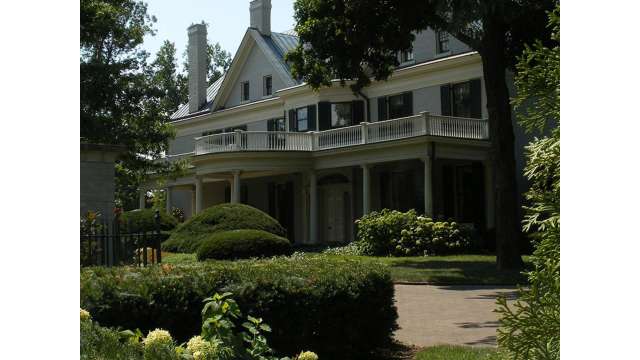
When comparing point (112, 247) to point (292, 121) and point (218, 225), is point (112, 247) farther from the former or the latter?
point (292, 121)

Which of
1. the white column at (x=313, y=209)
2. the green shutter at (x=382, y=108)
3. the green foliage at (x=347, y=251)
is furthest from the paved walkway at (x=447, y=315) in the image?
the green shutter at (x=382, y=108)

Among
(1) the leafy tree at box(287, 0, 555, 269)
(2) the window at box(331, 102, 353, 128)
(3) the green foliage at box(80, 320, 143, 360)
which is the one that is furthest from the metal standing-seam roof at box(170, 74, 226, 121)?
(3) the green foliage at box(80, 320, 143, 360)

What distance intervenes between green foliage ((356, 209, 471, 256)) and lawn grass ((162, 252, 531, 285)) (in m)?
0.85

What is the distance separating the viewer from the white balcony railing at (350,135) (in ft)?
88.2

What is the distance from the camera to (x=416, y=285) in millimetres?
16266

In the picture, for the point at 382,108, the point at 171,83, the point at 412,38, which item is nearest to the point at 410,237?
the point at 412,38

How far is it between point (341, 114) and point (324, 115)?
743 mm

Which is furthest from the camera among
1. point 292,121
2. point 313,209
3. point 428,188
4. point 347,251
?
point 292,121

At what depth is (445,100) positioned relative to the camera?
2891 cm

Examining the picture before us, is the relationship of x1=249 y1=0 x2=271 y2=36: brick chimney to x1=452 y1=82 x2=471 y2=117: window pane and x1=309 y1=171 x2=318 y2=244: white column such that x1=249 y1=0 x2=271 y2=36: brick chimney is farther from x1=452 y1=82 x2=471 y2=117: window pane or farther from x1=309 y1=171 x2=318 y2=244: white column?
x1=452 y1=82 x2=471 y2=117: window pane

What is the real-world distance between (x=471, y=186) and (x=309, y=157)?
22.9 feet

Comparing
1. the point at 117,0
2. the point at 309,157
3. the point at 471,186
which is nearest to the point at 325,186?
the point at 309,157

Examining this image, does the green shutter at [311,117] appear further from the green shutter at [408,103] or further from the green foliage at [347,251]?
the green foliage at [347,251]

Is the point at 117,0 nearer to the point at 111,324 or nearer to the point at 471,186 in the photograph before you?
the point at 471,186
